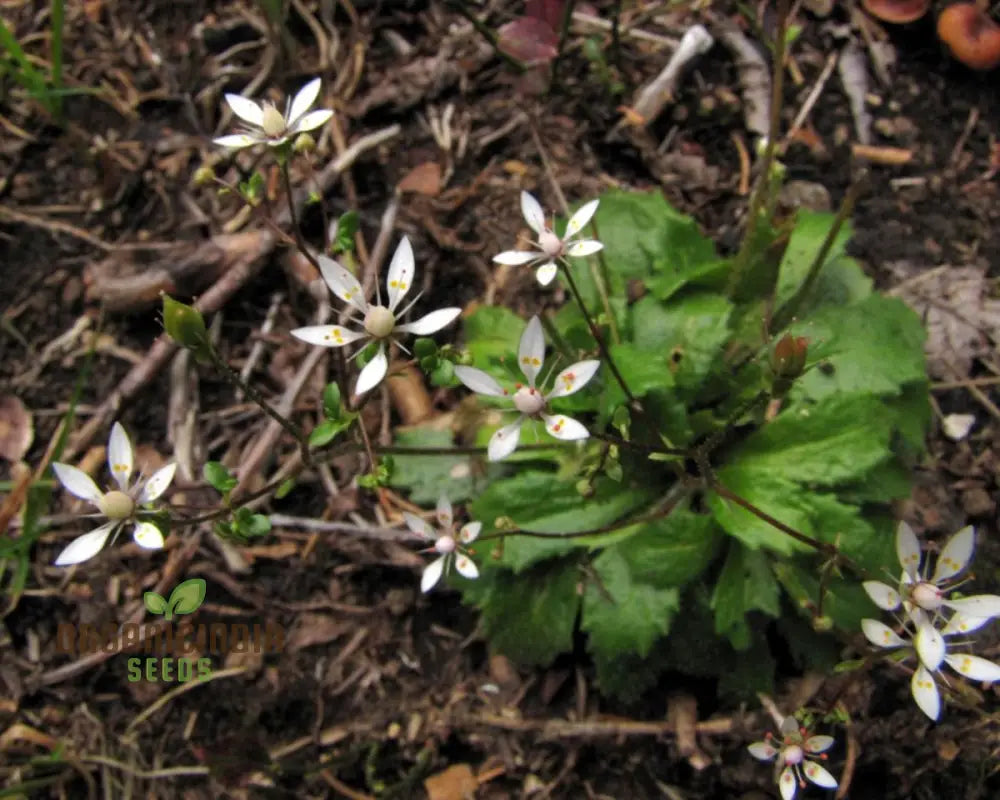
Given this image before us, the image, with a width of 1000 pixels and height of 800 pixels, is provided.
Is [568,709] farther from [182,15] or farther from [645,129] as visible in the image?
[182,15]

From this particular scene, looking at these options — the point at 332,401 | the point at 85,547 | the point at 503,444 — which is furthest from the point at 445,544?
the point at 85,547

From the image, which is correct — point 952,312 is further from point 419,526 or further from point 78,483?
point 78,483

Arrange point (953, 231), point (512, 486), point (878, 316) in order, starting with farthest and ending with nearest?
point (953, 231), point (878, 316), point (512, 486)

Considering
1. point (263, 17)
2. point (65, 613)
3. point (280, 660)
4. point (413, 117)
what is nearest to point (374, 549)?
point (280, 660)

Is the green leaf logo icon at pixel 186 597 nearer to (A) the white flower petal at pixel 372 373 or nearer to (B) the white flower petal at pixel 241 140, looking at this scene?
(A) the white flower petal at pixel 372 373

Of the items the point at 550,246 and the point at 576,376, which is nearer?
the point at 576,376

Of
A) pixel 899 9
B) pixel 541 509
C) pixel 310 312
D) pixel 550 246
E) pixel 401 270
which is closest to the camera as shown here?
pixel 401 270

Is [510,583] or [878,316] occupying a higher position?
[878,316]
